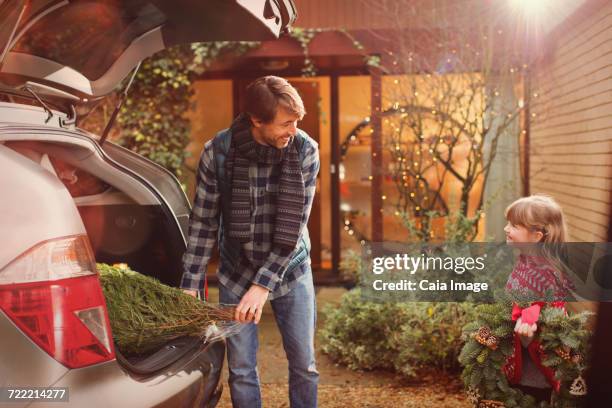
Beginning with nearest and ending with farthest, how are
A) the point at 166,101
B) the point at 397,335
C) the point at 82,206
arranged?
the point at 82,206 < the point at 397,335 < the point at 166,101

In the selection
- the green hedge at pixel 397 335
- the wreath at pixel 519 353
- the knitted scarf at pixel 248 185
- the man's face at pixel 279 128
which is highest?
the man's face at pixel 279 128

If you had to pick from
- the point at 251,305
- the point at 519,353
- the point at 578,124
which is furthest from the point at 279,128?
the point at 578,124

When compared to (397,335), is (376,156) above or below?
above

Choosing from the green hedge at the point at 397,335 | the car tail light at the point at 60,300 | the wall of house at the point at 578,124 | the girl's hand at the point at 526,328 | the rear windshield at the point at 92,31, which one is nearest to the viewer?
the car tail light at the point at 60,300

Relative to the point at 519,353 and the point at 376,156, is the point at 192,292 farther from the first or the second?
the point at 376,156

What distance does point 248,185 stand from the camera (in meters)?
3.11

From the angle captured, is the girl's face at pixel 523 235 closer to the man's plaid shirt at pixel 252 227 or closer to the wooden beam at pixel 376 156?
the man's plaid shirt at pixel 252 227

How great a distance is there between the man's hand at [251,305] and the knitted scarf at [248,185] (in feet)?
0.71

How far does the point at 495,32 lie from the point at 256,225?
5058 mm

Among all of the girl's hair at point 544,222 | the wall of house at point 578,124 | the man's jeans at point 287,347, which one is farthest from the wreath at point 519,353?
the wall of house at point 578,124

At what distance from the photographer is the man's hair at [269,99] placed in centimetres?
296

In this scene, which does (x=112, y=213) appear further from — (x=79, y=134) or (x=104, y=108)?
(x=104, y=108)

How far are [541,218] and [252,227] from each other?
4.70 feet

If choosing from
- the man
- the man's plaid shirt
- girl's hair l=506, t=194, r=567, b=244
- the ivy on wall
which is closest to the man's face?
the man
